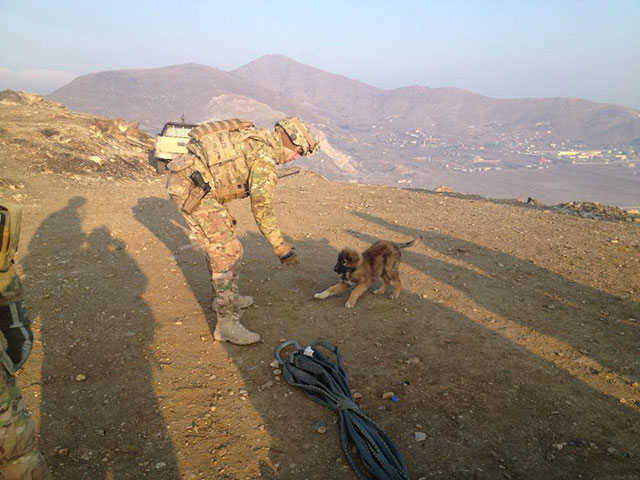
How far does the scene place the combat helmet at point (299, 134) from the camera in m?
4.23

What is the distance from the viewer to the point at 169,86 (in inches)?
3177

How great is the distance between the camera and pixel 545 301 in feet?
17.7

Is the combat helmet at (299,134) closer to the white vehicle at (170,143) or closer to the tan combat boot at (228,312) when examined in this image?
the tan combat boot at (228,312)

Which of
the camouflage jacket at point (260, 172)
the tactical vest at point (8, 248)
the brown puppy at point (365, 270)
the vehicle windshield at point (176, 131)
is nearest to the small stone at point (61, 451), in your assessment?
the tactical vest at point (8, 248)

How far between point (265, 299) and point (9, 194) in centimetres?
850

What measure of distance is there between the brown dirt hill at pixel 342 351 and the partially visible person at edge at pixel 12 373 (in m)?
0.80

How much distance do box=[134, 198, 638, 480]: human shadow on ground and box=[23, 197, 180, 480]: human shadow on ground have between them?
0.50m

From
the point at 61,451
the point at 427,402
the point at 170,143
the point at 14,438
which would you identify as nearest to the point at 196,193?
the point at 61,451

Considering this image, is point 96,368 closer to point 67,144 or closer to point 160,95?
point 67,144

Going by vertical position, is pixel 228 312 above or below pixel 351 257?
below

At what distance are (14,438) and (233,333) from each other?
232 centimetres

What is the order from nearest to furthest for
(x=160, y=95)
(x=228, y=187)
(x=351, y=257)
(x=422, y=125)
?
(x=228, y=187), (x=351, y=257), (x=160, y=95), (x=422, y=125)

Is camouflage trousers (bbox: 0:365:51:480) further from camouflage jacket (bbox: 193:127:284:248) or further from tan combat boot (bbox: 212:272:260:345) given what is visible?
camouflage jacket (bbox: 193:127:284:248)

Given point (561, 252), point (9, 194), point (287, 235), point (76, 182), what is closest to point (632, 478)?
point (561, 252)
